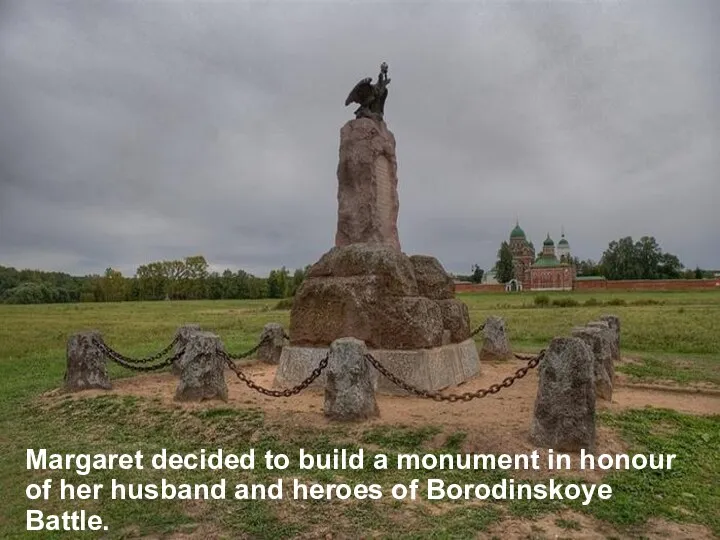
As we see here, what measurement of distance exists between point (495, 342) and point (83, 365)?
8.83 meters

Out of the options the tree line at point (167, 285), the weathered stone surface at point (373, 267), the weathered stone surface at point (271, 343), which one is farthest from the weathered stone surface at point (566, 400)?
the tree line at point (167, 285)

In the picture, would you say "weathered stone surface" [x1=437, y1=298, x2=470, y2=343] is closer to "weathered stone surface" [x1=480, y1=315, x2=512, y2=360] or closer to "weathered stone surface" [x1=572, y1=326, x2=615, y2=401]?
"weathered stone surface" [x1=572, y1=326, x2=615, y2=401]

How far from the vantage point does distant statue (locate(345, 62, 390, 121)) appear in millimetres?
12102

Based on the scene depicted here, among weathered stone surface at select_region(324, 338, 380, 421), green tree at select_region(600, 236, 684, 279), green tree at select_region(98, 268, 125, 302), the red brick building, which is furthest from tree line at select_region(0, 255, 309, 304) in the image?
weathered stone surface at select_region(324, 338, 380, 421)

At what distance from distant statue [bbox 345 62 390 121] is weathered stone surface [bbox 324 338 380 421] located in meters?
6.05

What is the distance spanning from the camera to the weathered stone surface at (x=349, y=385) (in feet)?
24.3

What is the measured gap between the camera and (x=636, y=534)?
461 cm

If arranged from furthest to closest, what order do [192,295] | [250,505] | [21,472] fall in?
[192,295] < [21,472] < [250,505]

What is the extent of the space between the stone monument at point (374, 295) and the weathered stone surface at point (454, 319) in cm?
2

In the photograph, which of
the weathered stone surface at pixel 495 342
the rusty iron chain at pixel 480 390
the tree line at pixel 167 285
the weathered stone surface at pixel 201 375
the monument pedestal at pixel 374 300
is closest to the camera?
the rusty iron chain at pixel 480 390

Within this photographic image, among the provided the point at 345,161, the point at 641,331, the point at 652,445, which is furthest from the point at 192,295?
the point at 652,445

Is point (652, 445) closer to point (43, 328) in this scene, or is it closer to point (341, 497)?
point (341, 497)

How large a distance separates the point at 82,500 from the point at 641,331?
19.9 metres

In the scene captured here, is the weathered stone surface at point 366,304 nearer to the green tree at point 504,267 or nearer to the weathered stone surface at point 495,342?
the weathered stone surface at point 495,342
